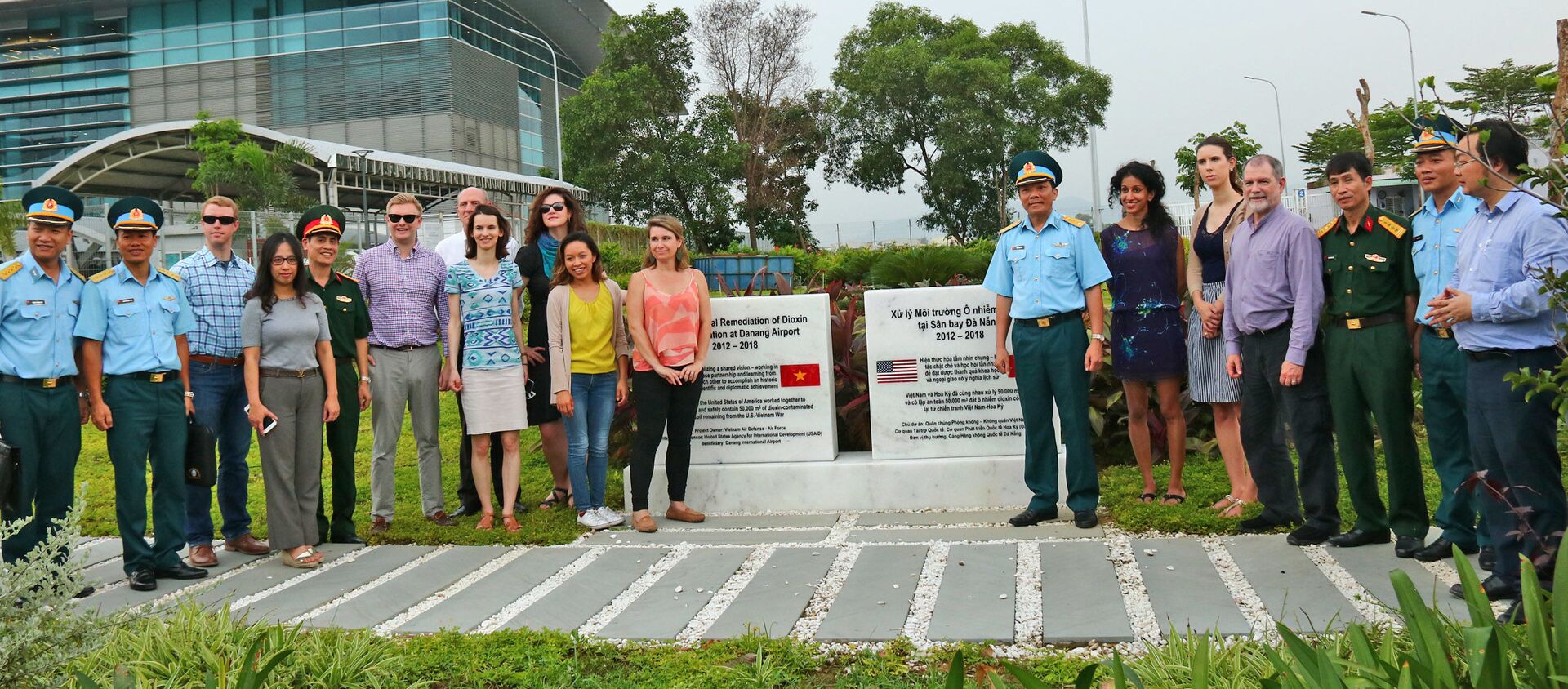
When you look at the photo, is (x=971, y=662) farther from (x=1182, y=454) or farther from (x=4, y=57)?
(x=4, y=57)

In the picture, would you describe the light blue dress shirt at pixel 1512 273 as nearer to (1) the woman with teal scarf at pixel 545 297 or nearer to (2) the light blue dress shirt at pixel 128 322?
(1) the woman with teal scarf at pixel 545 297

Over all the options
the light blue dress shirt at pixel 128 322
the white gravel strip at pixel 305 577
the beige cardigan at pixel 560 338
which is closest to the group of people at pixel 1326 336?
the beige cardigan at pixel 560 338

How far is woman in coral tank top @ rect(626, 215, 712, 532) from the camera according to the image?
6.35 metres

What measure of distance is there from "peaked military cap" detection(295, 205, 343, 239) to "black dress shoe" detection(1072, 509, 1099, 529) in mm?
4147

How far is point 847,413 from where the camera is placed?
7520mm

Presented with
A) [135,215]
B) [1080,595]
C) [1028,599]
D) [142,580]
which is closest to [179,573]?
[142,580]

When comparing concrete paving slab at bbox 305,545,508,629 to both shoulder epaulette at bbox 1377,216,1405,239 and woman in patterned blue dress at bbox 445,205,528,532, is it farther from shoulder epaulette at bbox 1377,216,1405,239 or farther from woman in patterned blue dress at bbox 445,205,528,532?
shoulder epaulette at bbox 1377,216,1405,239

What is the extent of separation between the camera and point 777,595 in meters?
4.76

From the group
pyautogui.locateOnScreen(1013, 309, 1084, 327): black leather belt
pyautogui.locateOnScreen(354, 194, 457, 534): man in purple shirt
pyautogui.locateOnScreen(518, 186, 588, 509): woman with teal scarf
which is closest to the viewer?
pyautogui.locateOnScreen(1013, 309, 1084, 327): black leather belt

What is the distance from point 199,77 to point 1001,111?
4266 centimetres

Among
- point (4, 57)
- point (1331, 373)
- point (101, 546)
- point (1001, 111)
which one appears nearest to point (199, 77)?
point (4, 57)

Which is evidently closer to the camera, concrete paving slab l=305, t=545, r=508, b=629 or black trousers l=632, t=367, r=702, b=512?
concrete paving slab l=305, t=545, r=508, b=629

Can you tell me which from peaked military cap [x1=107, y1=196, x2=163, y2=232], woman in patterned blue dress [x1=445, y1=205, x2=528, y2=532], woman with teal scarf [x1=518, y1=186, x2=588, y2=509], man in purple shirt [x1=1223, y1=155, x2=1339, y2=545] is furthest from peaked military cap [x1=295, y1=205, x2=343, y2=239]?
man in purple shirt [x1=1223, y1=155, x2=1339, y2=545]

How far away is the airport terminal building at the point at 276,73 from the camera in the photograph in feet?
186
